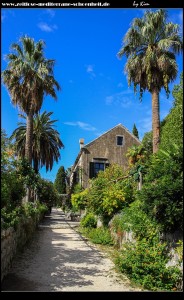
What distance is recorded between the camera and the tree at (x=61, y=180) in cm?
7534

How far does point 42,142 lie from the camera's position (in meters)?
32.8

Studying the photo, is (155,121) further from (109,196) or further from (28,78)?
(28,78)

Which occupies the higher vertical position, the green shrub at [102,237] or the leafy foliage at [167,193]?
the leafy foliage at [167,193]

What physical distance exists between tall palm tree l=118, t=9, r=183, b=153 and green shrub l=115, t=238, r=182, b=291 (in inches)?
437

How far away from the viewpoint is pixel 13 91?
21.2m

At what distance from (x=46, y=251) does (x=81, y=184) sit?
866 inches

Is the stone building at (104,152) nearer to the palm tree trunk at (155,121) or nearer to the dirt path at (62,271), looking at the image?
the palm tree trunk at (155,121)

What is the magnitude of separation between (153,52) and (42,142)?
54.1 ft

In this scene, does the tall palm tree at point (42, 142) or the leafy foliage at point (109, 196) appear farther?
the tall palm tree at point (42, 142)

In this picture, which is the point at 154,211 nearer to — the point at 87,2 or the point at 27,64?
the point at 87,2

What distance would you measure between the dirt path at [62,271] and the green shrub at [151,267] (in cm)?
36

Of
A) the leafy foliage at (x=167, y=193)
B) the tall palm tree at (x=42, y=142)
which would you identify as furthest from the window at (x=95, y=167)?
the leafy foliage at (x=167, y=193)

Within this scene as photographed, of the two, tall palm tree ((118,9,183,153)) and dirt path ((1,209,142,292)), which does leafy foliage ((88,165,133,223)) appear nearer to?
dirt path ((1,209,142,292))

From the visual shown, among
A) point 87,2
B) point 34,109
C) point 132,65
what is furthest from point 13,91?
point 87,2
